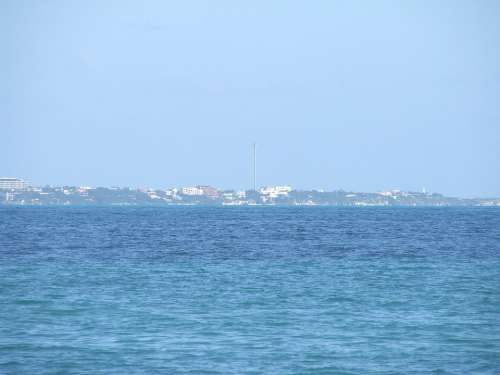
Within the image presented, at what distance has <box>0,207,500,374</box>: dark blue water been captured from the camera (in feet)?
74.5

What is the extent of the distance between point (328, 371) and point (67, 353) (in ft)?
25.5

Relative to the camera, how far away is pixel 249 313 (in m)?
30.5

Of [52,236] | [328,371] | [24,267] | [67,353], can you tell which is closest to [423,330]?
[328,371]

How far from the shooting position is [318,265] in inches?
1971

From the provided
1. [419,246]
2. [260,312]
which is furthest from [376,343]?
[419,246]

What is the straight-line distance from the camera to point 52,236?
268 ft

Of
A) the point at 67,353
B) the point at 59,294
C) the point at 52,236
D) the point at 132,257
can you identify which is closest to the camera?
the point at 67,353

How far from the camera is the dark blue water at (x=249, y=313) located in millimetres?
22703

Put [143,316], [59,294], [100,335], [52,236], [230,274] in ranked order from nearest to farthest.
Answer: [100,335] → [143,316] → [59,294] → [230,274] → [52,236]

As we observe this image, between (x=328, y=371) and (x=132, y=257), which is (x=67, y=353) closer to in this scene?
(x=328, y=371)

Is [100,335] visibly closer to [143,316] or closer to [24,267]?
[143,316]

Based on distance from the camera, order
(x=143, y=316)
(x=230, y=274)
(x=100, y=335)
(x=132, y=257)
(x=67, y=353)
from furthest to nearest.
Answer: (x=132, y=257) < (x=230, y=274) < (x=143, y=316) < (x=100, y=335) < (x=67, y=353)

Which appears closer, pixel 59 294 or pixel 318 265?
pixel 59 294

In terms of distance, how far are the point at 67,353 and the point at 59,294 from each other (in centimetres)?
1210
